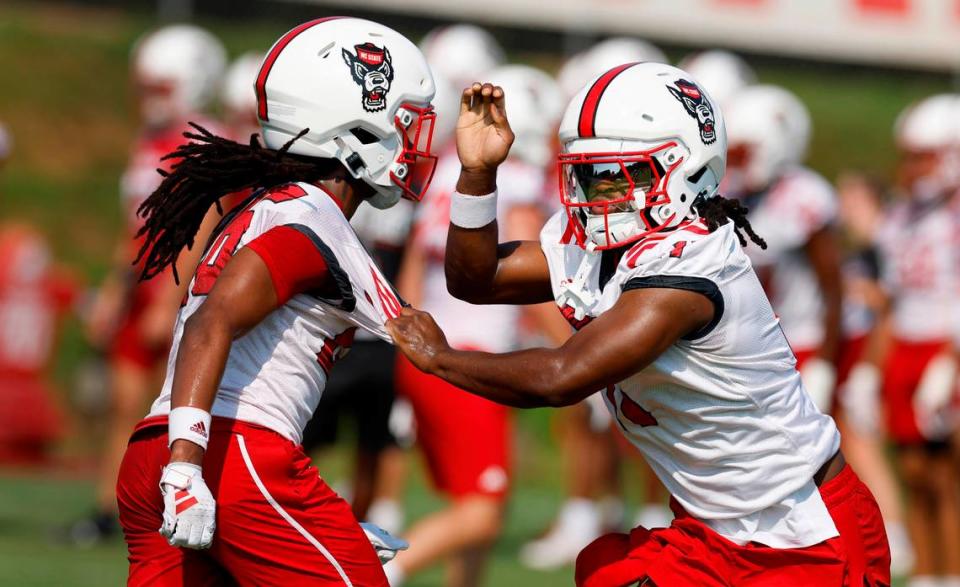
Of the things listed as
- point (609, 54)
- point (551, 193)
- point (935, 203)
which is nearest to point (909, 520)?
point (935, 203)

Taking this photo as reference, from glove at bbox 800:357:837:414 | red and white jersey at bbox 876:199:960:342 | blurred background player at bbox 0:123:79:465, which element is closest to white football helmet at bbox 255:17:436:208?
glove at bbox 800:357:837:414

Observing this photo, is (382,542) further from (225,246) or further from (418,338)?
(225,246)

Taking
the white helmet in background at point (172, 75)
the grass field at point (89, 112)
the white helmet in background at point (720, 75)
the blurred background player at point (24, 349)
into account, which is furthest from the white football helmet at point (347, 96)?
the grass field at point (89, 112)

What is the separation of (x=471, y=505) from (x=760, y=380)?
102 inches

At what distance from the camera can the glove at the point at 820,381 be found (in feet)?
24.3

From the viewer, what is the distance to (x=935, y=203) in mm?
8445

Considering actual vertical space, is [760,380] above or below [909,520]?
above

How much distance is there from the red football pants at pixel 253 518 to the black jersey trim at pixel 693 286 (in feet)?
2.92

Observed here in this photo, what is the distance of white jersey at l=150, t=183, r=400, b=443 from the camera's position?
11.9 feet

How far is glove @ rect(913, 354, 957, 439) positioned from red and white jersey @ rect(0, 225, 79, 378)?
690cm

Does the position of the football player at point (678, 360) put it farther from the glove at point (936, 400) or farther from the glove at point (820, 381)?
the glove at point (936, 400)

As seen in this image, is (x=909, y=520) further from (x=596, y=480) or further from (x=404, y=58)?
(x=404, y=58)

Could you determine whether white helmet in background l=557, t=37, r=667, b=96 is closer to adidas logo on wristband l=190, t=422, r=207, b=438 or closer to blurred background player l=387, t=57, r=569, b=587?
blurred background player l=387, t=57, r=569, b=587

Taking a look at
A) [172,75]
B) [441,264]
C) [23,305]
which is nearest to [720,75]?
[172,75]
